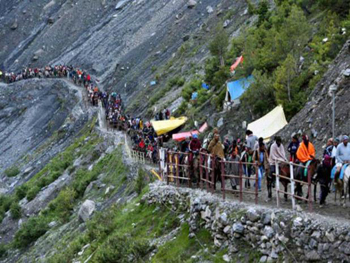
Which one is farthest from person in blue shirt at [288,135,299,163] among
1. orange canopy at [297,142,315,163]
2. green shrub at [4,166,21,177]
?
green shrub at [4,166,21,177]

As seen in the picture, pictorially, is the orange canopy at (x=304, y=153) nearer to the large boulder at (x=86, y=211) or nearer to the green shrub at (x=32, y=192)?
the large boulder at (x=86, y=211)

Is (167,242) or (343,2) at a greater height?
(343,2)

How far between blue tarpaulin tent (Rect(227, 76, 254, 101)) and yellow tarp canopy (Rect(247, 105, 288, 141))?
5.54 meters

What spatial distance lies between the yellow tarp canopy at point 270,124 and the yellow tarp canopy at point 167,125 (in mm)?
9488

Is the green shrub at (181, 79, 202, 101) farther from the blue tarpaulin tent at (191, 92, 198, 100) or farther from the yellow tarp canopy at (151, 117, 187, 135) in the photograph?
the yellow tarp canopy at (151, 117, 187, 135)

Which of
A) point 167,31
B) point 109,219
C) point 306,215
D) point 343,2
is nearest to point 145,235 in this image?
point 109,219

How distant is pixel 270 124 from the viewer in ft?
88.3

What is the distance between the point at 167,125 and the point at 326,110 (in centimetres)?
1548

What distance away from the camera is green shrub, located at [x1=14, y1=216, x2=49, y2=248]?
2948cm

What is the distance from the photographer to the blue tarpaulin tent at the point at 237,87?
33.5 metres

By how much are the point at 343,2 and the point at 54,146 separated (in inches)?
952

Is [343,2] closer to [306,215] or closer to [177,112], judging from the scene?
[177,112]

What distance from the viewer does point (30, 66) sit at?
8162cm

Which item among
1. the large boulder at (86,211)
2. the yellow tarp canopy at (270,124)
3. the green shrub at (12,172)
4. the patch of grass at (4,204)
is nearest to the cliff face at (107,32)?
the green shrub at (12,172)
